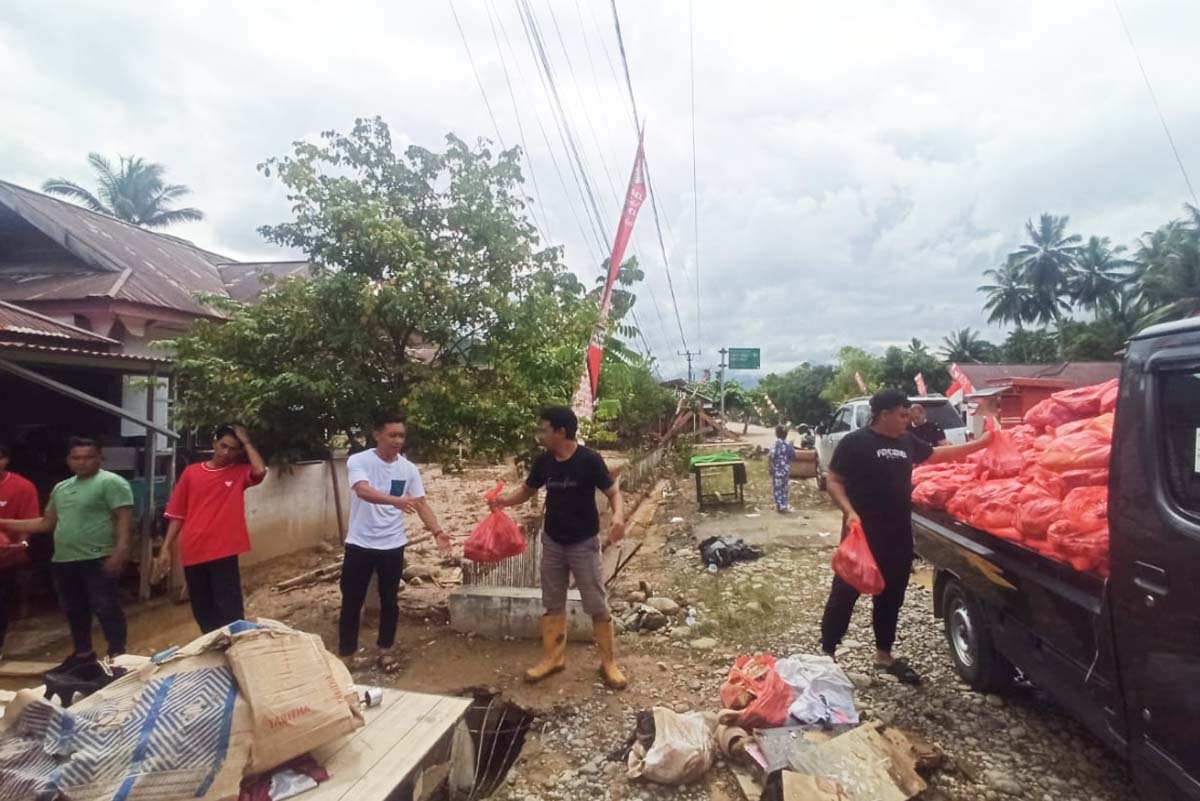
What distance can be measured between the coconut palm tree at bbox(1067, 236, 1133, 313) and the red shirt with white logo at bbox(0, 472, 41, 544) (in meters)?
54.0

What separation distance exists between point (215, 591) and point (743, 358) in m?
29.7

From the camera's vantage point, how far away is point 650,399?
22.4 metres

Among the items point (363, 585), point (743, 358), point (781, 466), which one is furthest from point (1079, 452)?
point (743, 358)

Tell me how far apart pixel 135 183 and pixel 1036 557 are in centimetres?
3481

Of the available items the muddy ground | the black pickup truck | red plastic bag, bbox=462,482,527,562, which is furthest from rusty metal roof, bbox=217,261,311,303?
the black pickup truck

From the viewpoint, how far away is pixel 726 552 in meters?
7.20

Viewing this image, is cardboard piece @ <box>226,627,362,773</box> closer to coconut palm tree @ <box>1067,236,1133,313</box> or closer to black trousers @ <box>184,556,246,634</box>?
black trousers @ <box>184,556,246,634</box>

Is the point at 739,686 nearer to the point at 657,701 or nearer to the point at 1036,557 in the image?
the point at 657,701

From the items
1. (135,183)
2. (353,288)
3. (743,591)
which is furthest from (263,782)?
(135,183)

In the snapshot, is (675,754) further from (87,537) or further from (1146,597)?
(87,537)

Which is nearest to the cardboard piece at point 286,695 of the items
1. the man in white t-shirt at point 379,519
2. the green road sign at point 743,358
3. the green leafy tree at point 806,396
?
the man in white t-shirt at point 379,519

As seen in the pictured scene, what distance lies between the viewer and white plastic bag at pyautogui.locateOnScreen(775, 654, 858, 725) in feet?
10.2

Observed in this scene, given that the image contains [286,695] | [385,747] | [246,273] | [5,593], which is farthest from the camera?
[246,273]

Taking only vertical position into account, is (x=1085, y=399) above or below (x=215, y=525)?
above
